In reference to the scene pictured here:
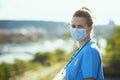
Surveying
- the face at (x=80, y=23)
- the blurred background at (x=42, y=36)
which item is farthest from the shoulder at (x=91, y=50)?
the blurred background at (x=42, y=36)

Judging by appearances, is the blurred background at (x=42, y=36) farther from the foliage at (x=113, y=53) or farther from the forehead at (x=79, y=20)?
the forehead at (x=79, y=20)

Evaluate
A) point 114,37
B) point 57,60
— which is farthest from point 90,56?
point 114,37

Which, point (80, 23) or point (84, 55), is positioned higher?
point (80, 23)

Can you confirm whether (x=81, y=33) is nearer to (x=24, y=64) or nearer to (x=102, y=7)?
(x=24, y=64)

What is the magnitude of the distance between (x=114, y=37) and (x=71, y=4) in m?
2.01

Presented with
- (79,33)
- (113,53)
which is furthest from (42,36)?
(79,33)

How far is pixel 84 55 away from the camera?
6.79ft

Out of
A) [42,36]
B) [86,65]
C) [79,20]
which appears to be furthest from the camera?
[42,36]

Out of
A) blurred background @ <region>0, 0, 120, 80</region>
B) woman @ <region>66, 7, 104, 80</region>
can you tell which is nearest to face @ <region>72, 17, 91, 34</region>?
woman @ <region>66, 7, 104, 80</region>

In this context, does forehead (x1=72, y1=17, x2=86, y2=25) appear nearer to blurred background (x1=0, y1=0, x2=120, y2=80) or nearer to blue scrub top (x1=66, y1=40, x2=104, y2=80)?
blue scrub top (x1=66, y1=40, x2=104, y2=80)

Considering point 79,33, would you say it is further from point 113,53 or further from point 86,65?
point 113,53

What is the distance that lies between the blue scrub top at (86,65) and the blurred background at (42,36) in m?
5.41

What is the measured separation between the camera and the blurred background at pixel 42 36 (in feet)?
25.5

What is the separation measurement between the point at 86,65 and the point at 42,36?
251 inches
